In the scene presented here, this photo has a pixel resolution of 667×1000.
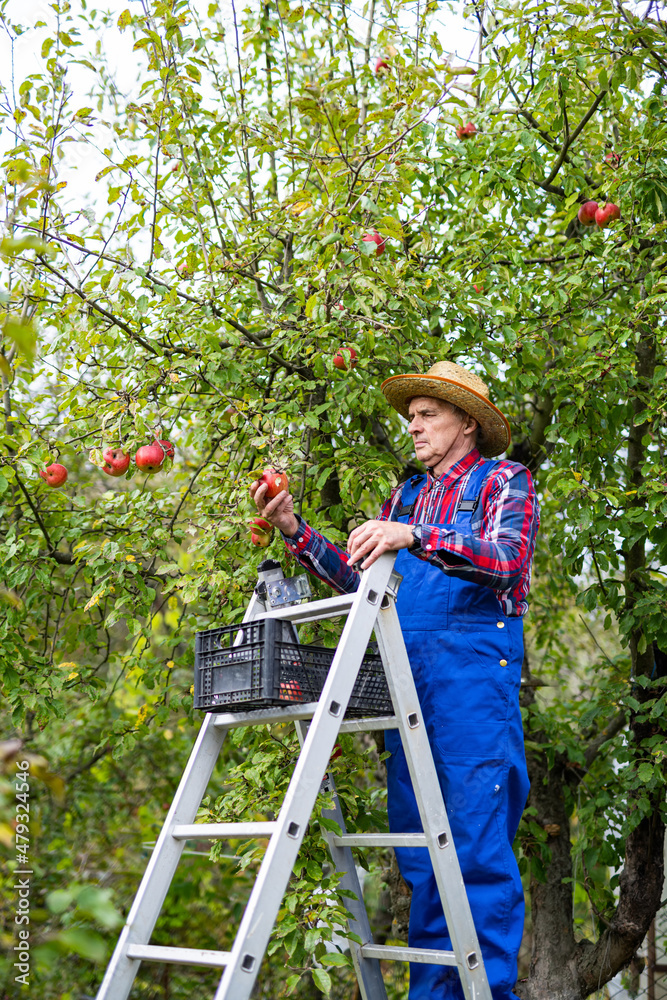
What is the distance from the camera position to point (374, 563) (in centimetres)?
212

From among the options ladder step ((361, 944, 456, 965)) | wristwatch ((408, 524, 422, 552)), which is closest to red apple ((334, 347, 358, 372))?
wristwatch ((408, 524, 422, 552))

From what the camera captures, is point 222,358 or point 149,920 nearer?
point 149,920

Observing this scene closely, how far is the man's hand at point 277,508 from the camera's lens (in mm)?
2514

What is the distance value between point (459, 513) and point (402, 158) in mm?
1285

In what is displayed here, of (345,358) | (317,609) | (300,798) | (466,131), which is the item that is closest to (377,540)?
(317,609)

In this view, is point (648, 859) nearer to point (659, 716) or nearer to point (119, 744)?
point (659, 716)

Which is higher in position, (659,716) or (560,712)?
(560,712)

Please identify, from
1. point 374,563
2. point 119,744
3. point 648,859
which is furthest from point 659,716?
point 119,744

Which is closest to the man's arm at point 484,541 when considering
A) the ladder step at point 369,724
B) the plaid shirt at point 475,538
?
the plaid shirt at point 475,538

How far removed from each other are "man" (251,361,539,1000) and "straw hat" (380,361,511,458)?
0.04m

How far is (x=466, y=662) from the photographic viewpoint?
7.66 ft

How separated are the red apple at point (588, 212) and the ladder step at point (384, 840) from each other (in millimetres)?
2387

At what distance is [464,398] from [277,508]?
2.21 ft

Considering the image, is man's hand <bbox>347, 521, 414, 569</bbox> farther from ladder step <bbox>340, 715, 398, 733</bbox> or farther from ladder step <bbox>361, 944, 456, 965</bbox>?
ladder step <bbox>361, 944, 456, 965</bbox>
